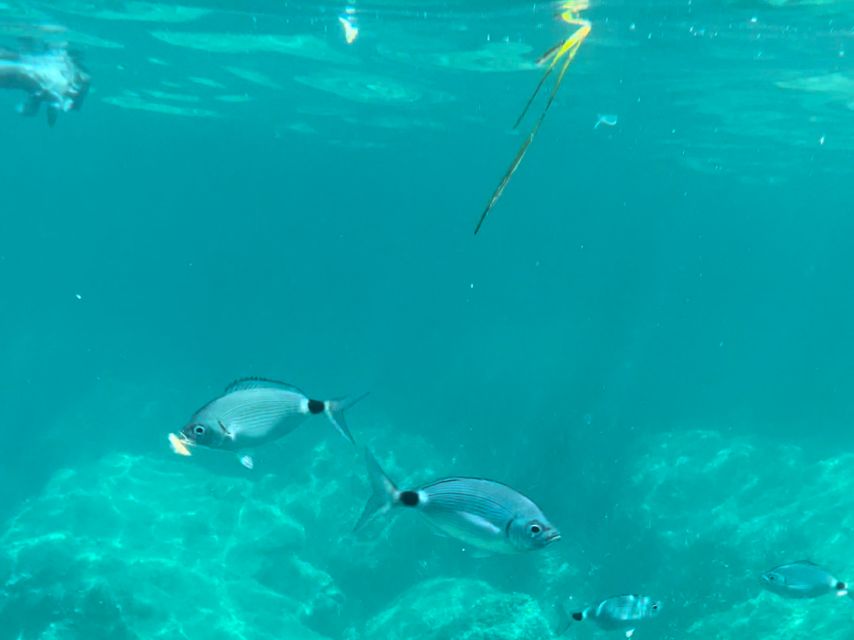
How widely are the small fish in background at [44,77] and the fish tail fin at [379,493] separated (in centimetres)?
1271

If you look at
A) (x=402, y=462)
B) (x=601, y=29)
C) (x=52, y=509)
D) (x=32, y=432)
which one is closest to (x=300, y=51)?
(x=601, y=29)

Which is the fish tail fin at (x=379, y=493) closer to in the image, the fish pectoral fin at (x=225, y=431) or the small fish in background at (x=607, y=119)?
the fish pectoral fin at (x=225, y=431)

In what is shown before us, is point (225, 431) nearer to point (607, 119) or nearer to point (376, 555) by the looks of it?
point (607, 119)

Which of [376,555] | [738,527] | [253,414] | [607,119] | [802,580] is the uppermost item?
[607,119]

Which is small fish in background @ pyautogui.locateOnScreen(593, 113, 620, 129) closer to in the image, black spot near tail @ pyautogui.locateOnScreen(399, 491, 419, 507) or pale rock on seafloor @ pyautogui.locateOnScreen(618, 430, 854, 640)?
pale rock on seafloor @ pyautogui.locateOnScreen(618, 430, 854, 640)

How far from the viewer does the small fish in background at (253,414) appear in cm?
412

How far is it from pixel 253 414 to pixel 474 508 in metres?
1.54

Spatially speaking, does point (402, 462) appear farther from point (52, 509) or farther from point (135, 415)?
point (135, 415)

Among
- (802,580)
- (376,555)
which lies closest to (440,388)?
(376,555)

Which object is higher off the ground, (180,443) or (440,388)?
(440,388)

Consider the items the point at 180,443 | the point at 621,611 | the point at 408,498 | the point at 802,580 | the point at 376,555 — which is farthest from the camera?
the point at 376,555

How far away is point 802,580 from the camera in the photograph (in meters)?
6.76

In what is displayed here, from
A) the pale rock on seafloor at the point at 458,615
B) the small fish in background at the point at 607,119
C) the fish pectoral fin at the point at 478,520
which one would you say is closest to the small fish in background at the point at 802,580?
the fish pectoral fin at the point at 478,520

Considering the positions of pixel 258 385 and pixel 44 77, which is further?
pixel 44 77
